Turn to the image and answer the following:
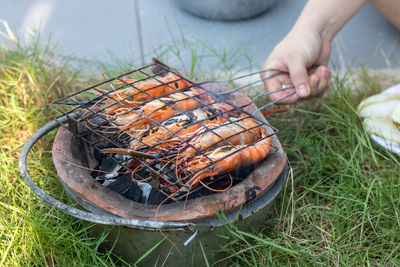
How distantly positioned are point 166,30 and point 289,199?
9.90 feet

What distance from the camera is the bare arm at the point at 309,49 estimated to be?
2727mm

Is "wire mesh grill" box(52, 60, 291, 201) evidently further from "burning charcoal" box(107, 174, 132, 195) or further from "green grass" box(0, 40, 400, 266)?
"green grass" box(0, 40, 400, 266)

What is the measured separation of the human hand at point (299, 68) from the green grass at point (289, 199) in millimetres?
419

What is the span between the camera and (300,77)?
8.84 feet

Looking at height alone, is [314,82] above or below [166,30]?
below

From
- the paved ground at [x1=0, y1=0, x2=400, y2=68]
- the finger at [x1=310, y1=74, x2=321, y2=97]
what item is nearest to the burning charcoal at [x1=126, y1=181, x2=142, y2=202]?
the finger at [x1=310, y1=74, x2=321, y2=97]

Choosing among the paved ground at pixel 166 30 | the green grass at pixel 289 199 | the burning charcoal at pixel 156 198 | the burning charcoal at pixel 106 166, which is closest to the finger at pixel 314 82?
the green grass at pixel 289 199

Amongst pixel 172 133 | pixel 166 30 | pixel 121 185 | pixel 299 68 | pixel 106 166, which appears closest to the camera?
pixel 172 133

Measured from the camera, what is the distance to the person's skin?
107 inches

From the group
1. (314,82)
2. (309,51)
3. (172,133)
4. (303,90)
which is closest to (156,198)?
(172,133)

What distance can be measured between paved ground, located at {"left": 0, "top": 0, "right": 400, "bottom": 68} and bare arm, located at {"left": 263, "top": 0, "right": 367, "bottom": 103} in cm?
120

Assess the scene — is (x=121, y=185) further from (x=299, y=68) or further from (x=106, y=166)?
(x=299, y=68)

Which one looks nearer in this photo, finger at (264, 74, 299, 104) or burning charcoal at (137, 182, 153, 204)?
burning charcoal at (137, 182, 153, 204)

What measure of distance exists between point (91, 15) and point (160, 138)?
3.49 meters
